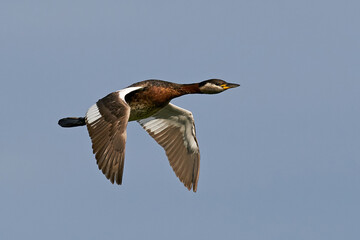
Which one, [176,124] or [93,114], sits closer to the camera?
[93,114]

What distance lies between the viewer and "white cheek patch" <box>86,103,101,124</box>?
1527 cm

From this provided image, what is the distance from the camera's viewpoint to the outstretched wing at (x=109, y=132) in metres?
14.2

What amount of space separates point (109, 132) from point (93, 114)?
96 centimetres

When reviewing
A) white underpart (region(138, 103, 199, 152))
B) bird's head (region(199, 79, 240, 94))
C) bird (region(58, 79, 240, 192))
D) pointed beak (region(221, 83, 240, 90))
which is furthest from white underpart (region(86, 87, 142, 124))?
white underpart (region(138, 103, 199, 152))

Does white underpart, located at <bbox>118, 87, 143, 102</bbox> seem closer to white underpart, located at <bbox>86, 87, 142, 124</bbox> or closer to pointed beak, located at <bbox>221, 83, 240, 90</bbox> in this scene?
white underpart, located at <bbox>86, 87, 142, 124</bbox>

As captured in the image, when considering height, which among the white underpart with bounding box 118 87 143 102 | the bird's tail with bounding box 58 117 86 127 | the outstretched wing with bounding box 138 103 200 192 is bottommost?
the outstretched wing with bounding box 138 103 200 192

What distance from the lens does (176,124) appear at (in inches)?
756

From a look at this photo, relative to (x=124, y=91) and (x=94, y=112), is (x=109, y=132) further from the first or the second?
(x=124, y=91)

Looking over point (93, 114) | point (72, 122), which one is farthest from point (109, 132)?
point (72, 122)

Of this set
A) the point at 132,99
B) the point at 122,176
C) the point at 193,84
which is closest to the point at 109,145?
the point at 122,176

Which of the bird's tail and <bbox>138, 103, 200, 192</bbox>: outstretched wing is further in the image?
<bbox>138, 103, 200, 192</bbox>: outstretched wing

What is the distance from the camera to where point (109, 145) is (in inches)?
567

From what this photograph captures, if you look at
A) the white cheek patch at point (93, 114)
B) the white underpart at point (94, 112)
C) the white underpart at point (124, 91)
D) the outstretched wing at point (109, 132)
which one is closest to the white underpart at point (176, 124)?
the white underpart at point (124, 91)

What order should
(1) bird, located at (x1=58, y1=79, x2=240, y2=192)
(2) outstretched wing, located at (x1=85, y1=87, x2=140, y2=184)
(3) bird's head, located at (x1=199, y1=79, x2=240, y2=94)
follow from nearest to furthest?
1. (2) outstretched wing, located at (x1=85, y1=87, x2=140, y2=184)
2. (1) bird, located at (x1=58, y1=79, x2=240, y2=192)
3. (3) bird's head, located at (x1=199, y1=79, x2=240, y2=94)
